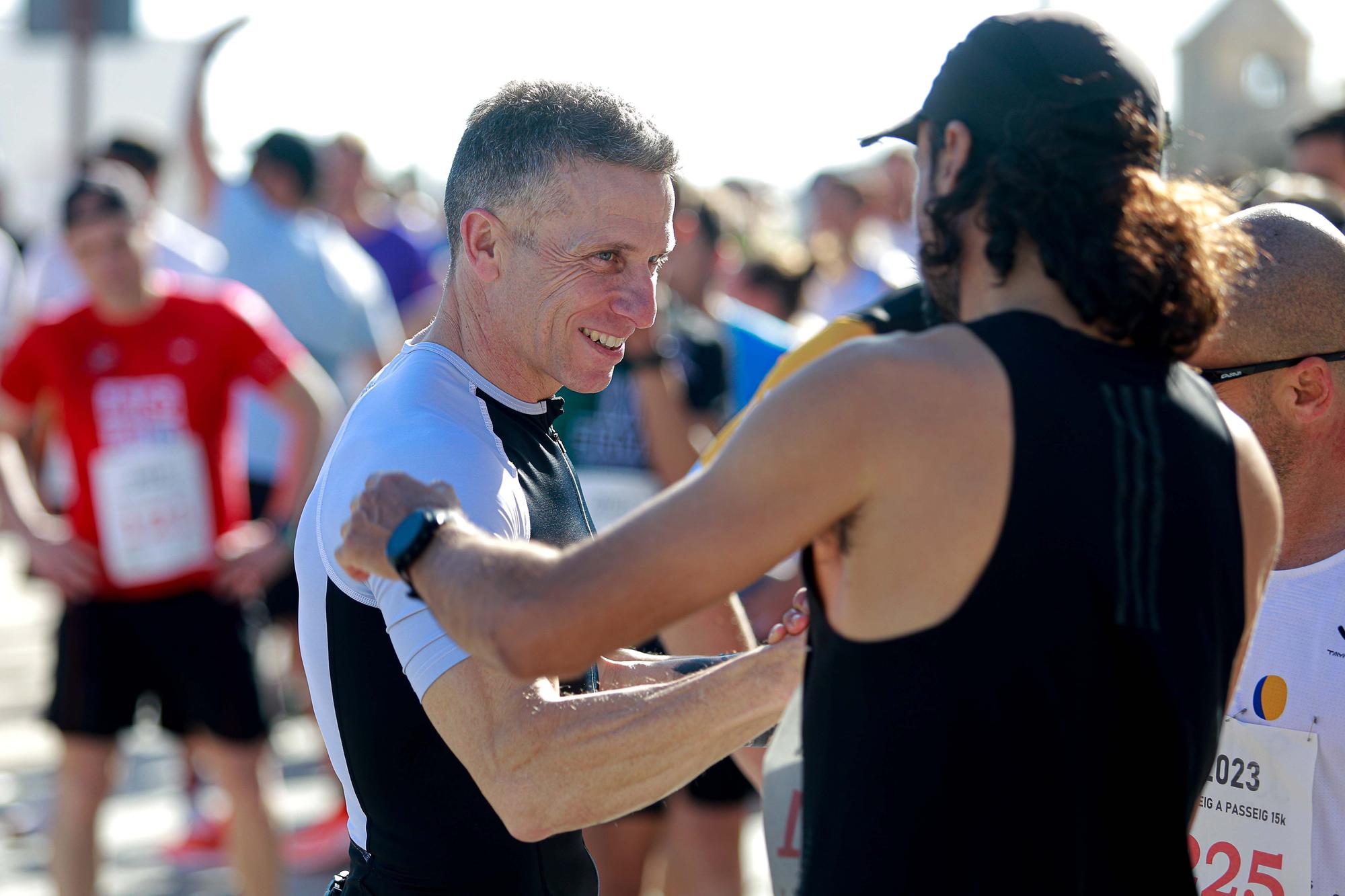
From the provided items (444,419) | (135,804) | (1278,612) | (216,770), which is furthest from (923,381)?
(135,804)

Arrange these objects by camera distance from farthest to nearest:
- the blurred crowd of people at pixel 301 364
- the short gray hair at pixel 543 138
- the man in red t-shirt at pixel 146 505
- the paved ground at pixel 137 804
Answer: the paved ground at pixel 137 804, the man in red t-shirt at pixel 146 505, the blurred crowd of people at pixel 301 364, the short gray hair at pixel 543 138

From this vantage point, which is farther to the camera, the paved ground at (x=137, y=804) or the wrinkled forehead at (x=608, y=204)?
the paved ground at (x=137, y=804)

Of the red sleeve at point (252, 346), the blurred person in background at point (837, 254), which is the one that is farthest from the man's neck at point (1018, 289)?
the blurred person in background at point (837, 254)

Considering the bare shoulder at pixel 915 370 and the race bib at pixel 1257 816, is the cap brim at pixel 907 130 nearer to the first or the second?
the bare shoulder at pixel 915 370

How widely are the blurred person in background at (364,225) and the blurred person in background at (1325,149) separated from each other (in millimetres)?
4274

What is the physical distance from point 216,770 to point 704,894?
5.17 ft

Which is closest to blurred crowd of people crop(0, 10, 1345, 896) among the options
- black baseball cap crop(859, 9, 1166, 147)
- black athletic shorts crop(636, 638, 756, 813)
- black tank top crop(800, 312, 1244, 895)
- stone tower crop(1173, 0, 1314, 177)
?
black athletic shorts crop(636, 638, 756, 813)

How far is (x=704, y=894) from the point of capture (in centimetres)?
430

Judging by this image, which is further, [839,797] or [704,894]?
[704,894]

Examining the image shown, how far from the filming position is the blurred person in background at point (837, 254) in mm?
8203

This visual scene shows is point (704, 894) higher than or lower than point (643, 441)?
lower

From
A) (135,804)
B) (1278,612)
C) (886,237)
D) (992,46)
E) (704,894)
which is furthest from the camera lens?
(886,237)

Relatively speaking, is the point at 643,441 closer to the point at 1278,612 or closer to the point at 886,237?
the point at 1278,612

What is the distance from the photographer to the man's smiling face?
2133 mm
